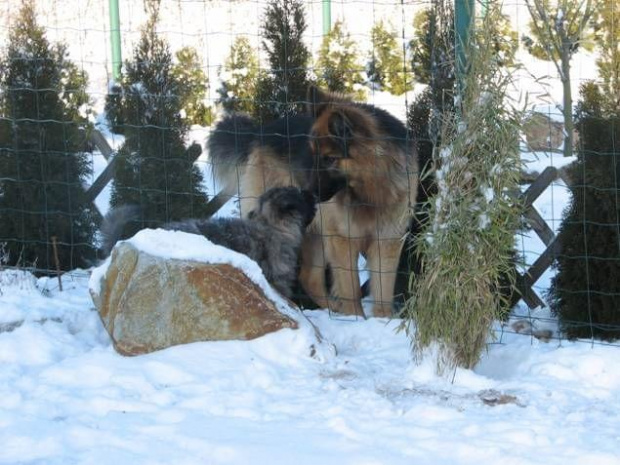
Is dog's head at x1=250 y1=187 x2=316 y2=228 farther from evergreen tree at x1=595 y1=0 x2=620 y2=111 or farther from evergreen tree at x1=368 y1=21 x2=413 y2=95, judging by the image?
evergreen tree at x1=595 y1=0 x2=620 y2=111

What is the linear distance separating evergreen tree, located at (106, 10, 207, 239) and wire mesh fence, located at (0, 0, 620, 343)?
0.04 ft

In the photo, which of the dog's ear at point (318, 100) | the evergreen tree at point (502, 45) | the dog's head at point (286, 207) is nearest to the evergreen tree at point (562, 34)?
the evergreen tree at point (502, 45)

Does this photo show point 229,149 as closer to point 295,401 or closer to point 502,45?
point 502,45

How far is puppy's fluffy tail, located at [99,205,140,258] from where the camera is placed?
6.74 meters

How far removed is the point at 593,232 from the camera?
5.71 metres

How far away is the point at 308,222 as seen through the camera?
649 cm

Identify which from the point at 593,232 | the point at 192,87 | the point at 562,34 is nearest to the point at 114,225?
the point at 192,87

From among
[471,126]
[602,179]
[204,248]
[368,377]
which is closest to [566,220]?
[602,179]

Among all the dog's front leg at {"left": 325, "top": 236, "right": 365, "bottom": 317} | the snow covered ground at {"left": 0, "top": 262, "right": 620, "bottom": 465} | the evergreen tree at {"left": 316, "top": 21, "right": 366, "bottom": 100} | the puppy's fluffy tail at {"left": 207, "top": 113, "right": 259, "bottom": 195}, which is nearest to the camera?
the snow covered ground at {"left": 0, "top": 262, "right": 620, "bottom": 465}

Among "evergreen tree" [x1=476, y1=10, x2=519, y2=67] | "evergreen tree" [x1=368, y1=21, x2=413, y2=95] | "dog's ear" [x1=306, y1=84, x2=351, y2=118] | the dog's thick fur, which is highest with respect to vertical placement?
"evergreen tree" [x1=368, y1=21, x2=413, y2=95]

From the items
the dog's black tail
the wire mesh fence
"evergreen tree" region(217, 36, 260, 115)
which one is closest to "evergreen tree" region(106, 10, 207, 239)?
the wire mesh fence

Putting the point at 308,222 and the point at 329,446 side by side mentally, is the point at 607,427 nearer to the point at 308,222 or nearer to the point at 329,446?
the point at 329,446

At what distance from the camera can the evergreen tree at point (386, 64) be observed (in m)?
7.34

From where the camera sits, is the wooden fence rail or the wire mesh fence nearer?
the wire mesh fence
